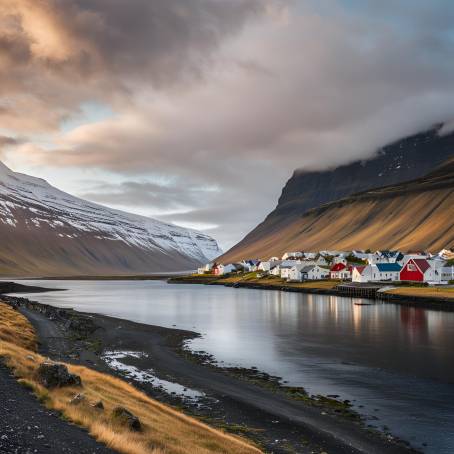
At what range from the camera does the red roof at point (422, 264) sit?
12676 centimetres

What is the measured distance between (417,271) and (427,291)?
2213 centimetres

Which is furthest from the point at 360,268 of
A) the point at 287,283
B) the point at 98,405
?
the point at 98,405

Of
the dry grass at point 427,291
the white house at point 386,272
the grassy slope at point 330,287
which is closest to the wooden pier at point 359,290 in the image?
the grassy slope at point 330,287

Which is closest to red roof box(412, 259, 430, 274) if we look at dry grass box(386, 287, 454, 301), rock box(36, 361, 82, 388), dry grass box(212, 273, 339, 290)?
dry grass box(386, 287, 454, 301)

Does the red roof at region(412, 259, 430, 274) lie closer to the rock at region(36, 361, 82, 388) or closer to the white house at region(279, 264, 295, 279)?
the white house at region(279, 264, 295, 279)

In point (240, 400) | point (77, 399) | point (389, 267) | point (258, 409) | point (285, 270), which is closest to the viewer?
point (77, 399)

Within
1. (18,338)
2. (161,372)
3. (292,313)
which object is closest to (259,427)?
(161,372)

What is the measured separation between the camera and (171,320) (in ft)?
283

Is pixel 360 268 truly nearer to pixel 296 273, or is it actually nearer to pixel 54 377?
pixel 296 273

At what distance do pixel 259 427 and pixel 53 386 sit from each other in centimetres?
1179

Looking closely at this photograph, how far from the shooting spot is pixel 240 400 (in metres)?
33.8

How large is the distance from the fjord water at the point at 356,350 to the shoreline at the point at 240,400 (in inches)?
90.9

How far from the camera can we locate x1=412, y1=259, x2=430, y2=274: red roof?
126762 millimetres

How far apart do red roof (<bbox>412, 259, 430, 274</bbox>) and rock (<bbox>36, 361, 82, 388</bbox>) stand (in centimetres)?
11686
